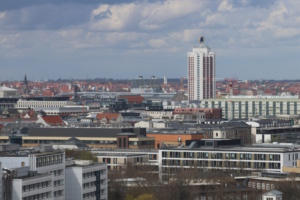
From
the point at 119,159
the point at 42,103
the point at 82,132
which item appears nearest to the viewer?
the point at 119,159

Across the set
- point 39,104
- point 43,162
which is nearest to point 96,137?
point 43,162

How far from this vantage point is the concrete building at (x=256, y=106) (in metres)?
155

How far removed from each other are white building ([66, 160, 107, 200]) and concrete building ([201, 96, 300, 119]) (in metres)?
92.2

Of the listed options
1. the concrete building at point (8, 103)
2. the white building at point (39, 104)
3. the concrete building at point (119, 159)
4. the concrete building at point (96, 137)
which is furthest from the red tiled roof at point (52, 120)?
the white building at point (39, 104)

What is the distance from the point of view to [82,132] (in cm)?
9675

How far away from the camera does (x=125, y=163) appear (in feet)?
266

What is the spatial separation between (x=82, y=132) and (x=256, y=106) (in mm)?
62113

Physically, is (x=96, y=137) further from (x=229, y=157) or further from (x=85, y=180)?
(x=85, y=180)

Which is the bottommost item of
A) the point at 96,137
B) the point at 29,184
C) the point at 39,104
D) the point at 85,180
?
the point at 39,104

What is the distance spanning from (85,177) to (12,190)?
770 cm

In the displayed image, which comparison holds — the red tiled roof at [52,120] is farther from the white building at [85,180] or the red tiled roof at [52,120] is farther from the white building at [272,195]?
the white building at [272,195]

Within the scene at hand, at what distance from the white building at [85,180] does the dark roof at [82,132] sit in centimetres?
3188

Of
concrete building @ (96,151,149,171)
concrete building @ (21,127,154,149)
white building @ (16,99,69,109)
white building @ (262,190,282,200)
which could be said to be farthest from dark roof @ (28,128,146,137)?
white building @ (16,99,69,109)

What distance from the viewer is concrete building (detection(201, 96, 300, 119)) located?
155m
